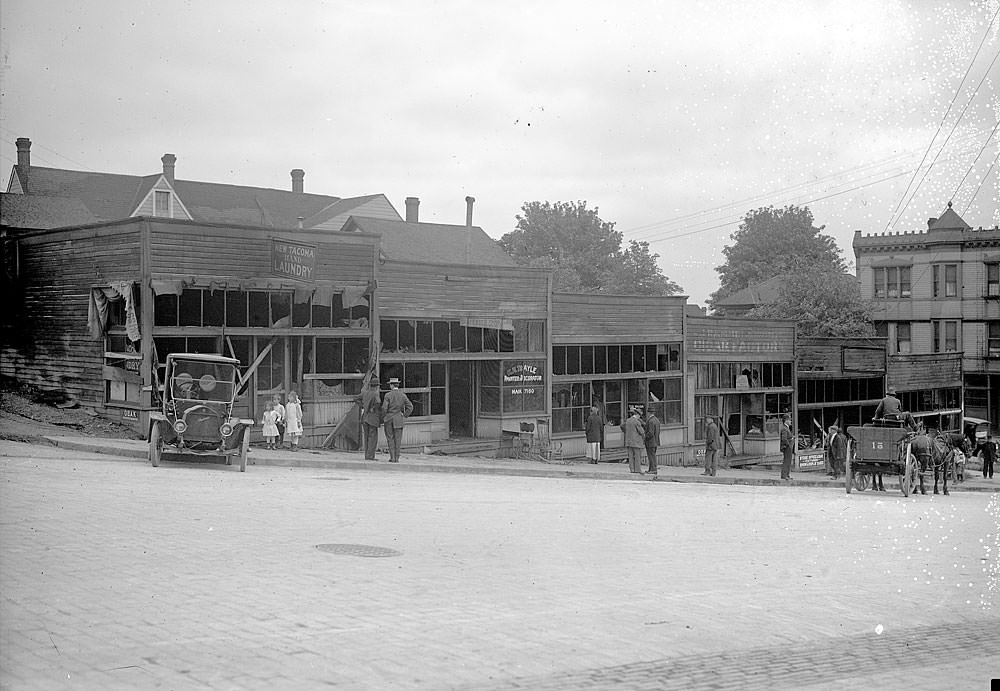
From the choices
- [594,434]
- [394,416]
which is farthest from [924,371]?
[394,416]

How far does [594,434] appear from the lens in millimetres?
31953

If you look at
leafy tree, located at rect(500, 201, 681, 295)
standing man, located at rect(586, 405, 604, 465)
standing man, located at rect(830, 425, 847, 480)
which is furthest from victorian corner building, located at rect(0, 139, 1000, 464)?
leafy tree, located at rect(500, 201, 681, 295)

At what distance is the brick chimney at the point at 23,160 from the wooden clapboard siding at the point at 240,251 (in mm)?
20496

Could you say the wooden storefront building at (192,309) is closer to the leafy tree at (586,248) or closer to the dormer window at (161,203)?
the dormer window at (161,203)

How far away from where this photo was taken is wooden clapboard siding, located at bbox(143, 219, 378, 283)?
80.2 feet

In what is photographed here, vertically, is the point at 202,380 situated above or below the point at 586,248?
below

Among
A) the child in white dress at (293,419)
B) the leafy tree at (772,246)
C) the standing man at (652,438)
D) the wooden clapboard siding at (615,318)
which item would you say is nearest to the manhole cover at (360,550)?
the child in white dress at (293,419)

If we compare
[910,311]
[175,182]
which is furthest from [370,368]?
[910,311]

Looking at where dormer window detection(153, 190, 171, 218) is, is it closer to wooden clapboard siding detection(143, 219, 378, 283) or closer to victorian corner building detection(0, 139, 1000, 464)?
victorian corner building detection(0, 139, 1000, 464)

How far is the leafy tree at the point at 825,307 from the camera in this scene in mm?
53594

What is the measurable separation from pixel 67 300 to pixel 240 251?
4.72m

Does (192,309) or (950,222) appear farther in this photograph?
(950,222)

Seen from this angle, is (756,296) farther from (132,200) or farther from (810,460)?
(132,200)

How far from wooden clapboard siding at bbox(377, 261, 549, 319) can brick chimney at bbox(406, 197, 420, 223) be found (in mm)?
29804
